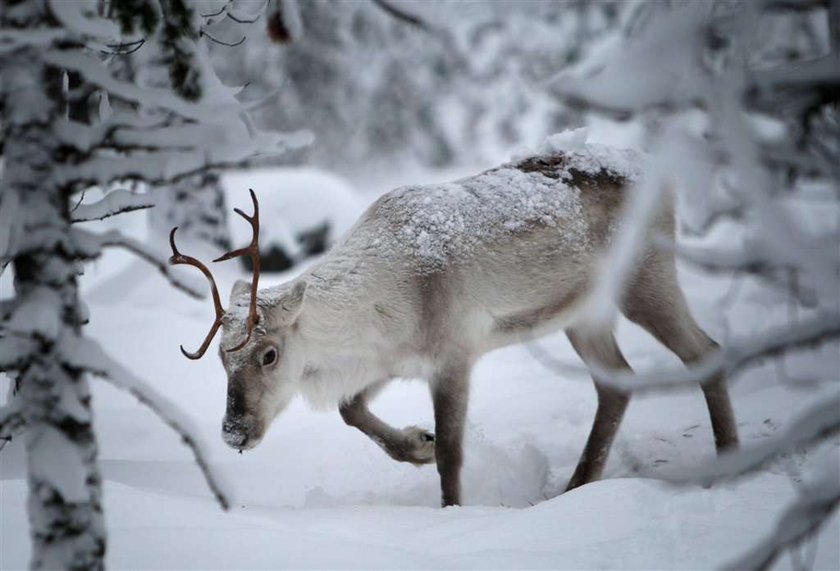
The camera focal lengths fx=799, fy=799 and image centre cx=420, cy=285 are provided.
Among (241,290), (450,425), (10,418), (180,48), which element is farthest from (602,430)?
(10,418)

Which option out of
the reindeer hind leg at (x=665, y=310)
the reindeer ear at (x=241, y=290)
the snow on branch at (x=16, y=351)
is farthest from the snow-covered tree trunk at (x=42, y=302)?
the reindeer hind leg at (x=665, y=310)

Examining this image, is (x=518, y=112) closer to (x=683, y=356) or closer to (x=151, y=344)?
(x=151, y=344)

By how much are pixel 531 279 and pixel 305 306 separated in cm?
128

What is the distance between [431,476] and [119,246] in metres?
3.07

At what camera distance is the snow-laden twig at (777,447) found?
1579 mm

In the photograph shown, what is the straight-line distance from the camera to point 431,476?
4.76 metres

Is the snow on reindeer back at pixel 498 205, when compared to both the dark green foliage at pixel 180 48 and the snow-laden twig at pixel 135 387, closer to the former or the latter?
the dark green foliage at pixel 180 48

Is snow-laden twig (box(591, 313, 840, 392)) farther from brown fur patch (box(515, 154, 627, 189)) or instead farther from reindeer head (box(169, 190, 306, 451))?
brown fur patch (box(515, 154, 627, 189))

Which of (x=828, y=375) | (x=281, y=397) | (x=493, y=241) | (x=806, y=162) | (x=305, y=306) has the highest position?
(x=806, y=162)

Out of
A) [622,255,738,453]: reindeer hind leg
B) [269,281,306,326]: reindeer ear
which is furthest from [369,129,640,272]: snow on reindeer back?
[269,281,306,326]: reindeer ear

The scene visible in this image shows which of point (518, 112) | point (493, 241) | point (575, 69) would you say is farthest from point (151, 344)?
point (518, 112)

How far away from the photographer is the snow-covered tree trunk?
2.06m

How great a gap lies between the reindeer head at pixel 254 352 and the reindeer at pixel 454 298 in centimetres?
1

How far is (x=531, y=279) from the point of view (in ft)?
14.9
